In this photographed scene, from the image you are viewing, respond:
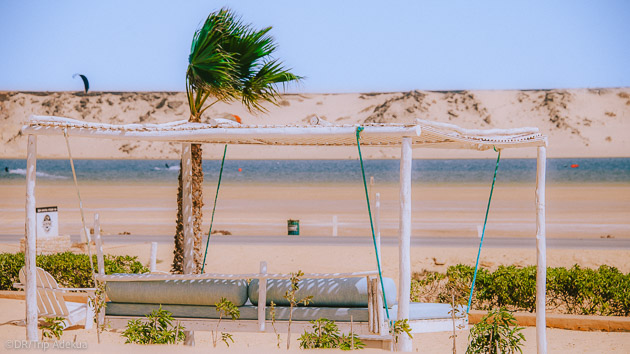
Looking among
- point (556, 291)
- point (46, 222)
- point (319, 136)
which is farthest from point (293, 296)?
point (46, 222)

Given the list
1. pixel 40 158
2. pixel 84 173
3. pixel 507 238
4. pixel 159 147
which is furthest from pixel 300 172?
pixel 507 238

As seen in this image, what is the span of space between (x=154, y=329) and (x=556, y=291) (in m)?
5.49

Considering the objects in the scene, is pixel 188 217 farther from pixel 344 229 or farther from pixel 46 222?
pixel 344 229

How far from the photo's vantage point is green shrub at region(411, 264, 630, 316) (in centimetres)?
845

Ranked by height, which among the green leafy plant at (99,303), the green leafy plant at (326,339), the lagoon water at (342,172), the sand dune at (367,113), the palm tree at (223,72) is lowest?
the green leafy plant at (326,339)

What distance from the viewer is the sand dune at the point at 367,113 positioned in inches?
4218

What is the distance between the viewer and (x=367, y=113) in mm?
120125

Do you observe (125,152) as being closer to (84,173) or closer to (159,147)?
(159,147)

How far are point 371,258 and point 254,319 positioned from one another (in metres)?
7.66

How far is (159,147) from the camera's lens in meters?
107

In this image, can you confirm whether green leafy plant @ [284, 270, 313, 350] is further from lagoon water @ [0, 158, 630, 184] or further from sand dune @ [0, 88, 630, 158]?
sand dune @ [0, 88, 630, 158]

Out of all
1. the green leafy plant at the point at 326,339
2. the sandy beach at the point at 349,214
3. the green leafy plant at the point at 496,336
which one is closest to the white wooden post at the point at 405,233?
the green leafy plant at the point at 326,339

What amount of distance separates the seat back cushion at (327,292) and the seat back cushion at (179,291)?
0.67 feet

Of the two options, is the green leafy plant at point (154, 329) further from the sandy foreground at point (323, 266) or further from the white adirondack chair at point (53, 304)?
the white adirondack chair at point (53, 304)
